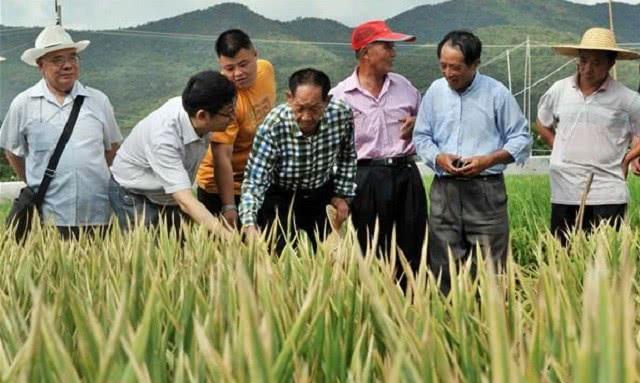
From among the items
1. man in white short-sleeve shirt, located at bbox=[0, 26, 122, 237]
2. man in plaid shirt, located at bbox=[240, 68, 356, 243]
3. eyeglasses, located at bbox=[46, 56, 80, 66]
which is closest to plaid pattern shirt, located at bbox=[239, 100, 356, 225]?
man in plaid shirt, located at bbox=[240, 68, 356, 243]

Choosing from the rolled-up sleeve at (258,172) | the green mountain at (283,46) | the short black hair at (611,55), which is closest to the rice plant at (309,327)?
the rolled-up sleeve at (258,172)

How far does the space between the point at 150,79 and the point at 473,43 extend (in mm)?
18866

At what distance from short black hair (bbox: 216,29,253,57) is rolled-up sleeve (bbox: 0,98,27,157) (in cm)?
68

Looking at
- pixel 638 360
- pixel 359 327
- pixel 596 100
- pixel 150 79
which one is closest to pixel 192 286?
pixel 359 327

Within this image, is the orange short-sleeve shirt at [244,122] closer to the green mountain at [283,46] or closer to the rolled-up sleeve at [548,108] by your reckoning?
the rolled-up sleeve at [548,108]

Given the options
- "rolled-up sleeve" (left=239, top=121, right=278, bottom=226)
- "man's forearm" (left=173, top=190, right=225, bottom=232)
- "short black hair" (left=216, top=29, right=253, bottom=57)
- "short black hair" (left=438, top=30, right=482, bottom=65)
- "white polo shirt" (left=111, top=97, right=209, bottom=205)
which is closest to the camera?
"man's forearm" (left=173, top=190, right=225, bottom=232)

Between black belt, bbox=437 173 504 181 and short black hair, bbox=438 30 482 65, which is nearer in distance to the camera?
short black hair, bbox=438 30 482 65

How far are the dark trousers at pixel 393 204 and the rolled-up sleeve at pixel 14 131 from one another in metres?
1.13

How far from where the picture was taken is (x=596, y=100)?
143 inches

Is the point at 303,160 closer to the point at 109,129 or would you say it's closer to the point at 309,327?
the point at 109,129

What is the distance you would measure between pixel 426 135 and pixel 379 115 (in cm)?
17

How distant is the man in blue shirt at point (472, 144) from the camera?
359 centimetres

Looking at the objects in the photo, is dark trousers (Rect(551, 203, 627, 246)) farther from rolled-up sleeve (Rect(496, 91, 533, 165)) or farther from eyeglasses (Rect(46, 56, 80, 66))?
eyeglasses (Rect(46, 56, 80, 66))

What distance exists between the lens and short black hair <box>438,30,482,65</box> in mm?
3455
